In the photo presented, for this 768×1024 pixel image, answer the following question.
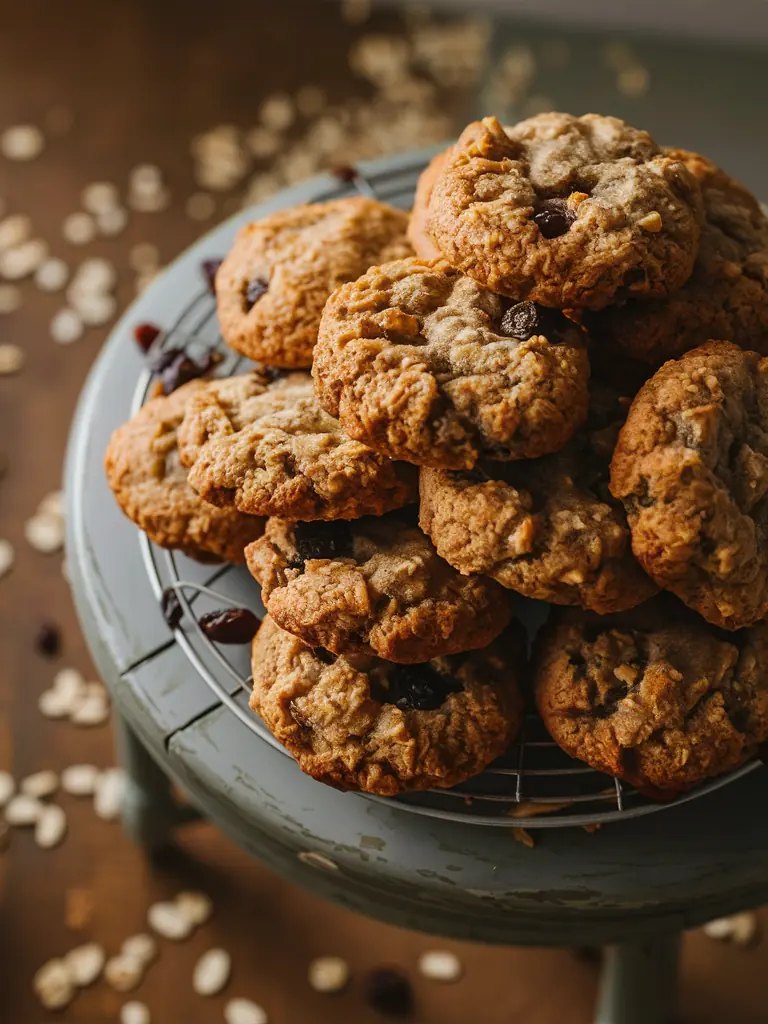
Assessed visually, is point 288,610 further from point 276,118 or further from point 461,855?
point 276,118

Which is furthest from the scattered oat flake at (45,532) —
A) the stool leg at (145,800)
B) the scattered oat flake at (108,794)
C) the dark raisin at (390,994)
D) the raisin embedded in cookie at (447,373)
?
the raisin embedded in cookie at (447,373)

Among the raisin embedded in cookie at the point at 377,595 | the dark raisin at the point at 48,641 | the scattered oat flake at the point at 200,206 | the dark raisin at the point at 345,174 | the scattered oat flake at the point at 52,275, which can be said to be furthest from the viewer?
the scattered oat flake at the point at 200,206

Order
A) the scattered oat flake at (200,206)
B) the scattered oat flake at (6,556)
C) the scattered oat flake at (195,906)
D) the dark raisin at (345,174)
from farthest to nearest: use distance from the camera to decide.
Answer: the scattered oat flake at (200,206) < the scattered oat flake at (6,556) < the scattered oat flake at (195,906) < the dark raisin at (345,174)

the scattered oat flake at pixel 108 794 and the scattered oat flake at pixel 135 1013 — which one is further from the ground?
the scattered oat flake at pixel 108 794

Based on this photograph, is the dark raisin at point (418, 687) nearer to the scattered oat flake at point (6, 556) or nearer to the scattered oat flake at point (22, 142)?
the scattered oat flake at point (6, 556)

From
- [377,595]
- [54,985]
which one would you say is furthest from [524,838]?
[54,985]

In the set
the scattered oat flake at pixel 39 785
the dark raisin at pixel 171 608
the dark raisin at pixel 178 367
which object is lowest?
the scattered oat flake at pixel 39 785

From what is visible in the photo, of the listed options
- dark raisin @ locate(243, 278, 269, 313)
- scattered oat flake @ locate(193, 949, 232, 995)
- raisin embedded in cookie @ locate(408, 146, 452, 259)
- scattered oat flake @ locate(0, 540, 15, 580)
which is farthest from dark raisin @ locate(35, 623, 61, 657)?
raisin embedded in cookie @ locate(408, 146, 452, 259)
